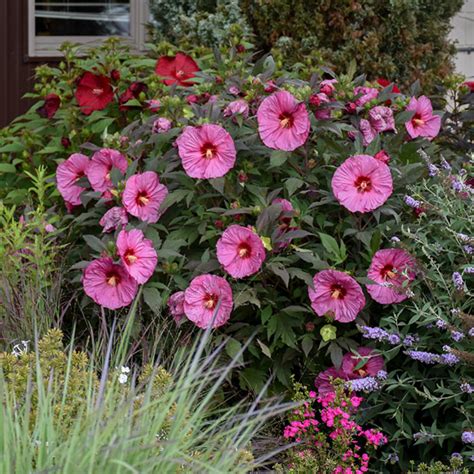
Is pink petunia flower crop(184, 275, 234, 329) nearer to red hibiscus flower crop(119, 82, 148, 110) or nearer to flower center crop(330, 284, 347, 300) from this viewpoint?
flower center crop(330, 284, 347, 300)

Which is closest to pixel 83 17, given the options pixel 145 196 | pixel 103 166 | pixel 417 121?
pixel 103 166

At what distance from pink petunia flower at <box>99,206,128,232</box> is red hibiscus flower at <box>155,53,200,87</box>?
1.04 m

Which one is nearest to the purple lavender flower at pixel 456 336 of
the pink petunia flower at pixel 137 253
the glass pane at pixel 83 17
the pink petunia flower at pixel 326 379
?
the pink petunia flower at pixel 326 379

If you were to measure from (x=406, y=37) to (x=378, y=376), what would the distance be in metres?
3.52

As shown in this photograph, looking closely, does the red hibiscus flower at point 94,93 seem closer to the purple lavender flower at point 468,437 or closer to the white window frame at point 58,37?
the purple lavender flower at point 468,437

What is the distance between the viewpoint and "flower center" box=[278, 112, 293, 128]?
11.4ft

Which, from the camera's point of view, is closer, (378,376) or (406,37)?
(378,376)

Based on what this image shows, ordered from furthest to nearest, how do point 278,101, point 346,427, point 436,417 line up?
point 278,101, point 436,417, point 346,427

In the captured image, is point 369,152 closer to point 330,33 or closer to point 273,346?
point 273,346

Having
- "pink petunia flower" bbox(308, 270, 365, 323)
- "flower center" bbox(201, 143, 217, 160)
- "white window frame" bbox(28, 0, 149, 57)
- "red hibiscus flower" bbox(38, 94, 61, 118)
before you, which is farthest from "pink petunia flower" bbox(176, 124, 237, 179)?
"white window frame" bbox(28, 0, 149, 57)

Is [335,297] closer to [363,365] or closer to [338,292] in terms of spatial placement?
[338,292]

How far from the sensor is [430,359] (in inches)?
122

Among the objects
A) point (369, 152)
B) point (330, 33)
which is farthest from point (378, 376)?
point (330, 33)

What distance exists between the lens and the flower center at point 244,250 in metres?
3.31
